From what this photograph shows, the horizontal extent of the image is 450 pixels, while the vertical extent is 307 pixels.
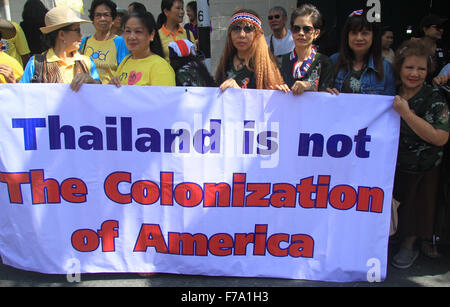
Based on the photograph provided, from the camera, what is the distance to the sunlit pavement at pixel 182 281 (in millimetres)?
2857

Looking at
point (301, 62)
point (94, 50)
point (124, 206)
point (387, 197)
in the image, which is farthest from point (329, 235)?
point (94, 50)

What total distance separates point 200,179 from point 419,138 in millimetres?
1641

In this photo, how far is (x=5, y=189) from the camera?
2.82 m

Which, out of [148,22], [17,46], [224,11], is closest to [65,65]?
[148,22]

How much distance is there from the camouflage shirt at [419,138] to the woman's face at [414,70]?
83 millimetres

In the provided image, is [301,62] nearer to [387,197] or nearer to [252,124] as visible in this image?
[252,124]

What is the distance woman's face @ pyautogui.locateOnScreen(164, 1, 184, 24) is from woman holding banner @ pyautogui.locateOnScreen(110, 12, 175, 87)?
1548 millimetres

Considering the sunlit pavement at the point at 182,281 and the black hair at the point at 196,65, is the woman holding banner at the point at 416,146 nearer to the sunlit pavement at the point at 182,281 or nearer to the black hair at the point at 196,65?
the sunlit pavement at the point at 182,281

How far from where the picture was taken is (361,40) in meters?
2.96

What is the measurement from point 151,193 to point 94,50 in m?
1.80

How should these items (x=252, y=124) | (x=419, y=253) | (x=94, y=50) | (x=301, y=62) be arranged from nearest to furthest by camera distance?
1. (x=252, y=124)
2. (x=301, y=62)
3. (x=419, y=253)
4. (x=94, y=50)

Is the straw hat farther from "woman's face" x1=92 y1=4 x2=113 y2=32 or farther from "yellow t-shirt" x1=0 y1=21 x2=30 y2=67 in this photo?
"yellow t-shirt" x1=0 y1=21 x2=30 y2=67

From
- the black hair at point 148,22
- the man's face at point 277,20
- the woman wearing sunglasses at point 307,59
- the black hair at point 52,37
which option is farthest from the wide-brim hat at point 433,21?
the black hair at point 52,37

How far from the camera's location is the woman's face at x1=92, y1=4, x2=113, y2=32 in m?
3.88
